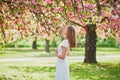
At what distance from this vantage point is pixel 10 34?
18859mm

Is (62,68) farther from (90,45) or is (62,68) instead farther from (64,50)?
(90,45)

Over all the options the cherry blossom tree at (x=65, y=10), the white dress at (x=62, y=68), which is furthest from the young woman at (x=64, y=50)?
the cherry blossom tree at (x=65, y=10)

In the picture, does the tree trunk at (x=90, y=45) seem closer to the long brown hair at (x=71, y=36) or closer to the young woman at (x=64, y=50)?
the young woman at (x=64, y=50)

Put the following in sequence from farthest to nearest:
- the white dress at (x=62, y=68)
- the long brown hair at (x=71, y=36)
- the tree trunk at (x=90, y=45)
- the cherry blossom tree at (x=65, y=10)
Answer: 1. the tree trunk at (x=90, y=45)
2. the cherry blossom tree at (x=65, y=10)
3. the white dress at (x=62, y=68)
4. the long brown hair at (x=71, y=36)

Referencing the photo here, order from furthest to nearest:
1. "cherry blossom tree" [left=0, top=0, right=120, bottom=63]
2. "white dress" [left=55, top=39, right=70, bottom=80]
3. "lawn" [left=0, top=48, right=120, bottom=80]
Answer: "lawn" [left=0, top=48, right=120, bottom=80] → "cherry blossom tree" [left=0, top=0, right=120, bottom=63] → "white dress" [left=55, top=39, right=70, bottom=80]

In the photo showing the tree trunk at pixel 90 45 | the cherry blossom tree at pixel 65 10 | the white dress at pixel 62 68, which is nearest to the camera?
the white dress at pixel 62 68

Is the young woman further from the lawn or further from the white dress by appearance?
the lawn

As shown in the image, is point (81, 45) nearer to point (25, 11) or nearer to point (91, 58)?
point (91, 58)

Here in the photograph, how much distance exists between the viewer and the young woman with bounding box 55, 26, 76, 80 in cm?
995

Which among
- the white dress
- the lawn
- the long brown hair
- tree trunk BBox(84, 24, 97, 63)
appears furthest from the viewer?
tree trunk BBox(84, 24, 97, 63)

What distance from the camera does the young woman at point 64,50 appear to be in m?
9.95

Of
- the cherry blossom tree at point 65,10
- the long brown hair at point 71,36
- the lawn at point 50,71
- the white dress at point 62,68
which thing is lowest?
the lawn at point 50,71

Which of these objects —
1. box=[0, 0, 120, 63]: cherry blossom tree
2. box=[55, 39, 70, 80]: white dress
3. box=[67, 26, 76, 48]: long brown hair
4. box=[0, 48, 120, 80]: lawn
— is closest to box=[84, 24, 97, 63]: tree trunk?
box=[0, 48, 120, 80]: lawn

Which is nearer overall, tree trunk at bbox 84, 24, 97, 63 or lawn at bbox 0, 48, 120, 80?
lawn at bbox 0, 48, 120, 80
